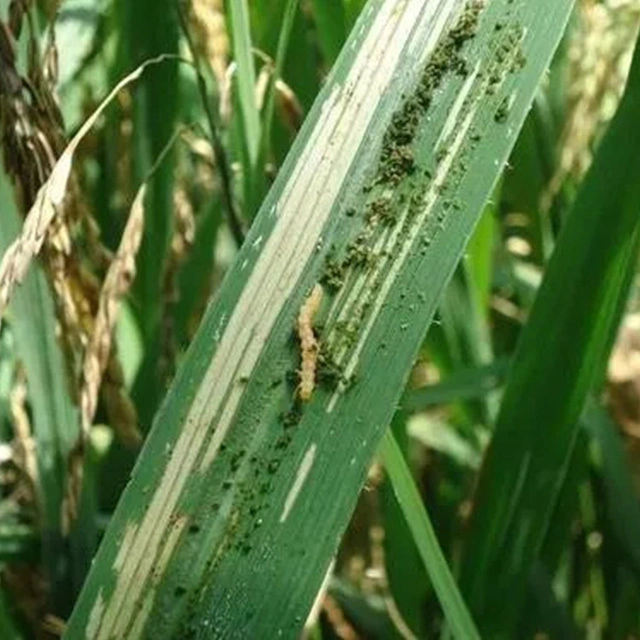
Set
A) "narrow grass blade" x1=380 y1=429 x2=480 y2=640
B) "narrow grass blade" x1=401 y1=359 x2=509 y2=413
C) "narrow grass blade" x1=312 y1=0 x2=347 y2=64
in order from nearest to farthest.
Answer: "narrow grass blade" x1=380 y1=429 x2=480 y2=640, "narrow grass blade" x1=312 y1=0 x2=347 y2=64, "narrow grass blade" x1=401 y1=359 x2=509 y2=413

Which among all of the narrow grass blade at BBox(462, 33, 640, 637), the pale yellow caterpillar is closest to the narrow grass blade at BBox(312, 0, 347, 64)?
the narrow grass blade at BBox(462, 33, 640, 637)

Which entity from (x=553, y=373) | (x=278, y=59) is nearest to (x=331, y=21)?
(x=278, y=59)

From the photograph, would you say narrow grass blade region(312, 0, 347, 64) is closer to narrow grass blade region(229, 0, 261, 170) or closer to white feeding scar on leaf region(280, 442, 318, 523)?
narrow grass blade region(229, 0, 261, 170)

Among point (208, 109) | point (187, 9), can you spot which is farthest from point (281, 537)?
point (187, 9)

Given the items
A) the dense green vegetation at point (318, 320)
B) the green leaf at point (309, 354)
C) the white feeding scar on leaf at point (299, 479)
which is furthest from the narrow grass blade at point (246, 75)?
the white feeding scar on leaf at point (299, 479)

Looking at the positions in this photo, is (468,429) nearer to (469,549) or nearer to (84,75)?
(469,549)

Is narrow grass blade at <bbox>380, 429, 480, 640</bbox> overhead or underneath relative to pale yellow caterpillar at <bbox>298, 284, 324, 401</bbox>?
underneath

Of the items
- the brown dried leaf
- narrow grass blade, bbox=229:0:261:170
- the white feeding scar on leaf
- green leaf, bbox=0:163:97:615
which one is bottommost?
green leaf, bbox=0:163:97:615

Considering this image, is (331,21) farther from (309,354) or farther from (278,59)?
(309,354)

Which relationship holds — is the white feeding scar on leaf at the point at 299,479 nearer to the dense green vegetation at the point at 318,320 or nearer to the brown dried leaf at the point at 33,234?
the dense green vegetation at the point at 318,320
